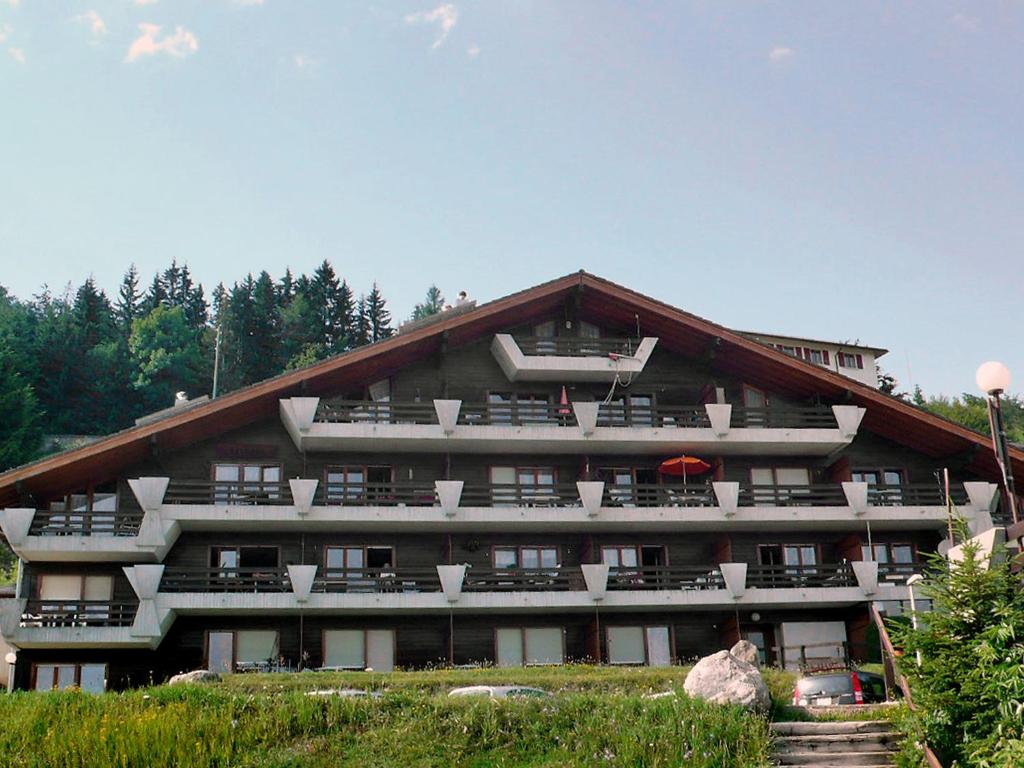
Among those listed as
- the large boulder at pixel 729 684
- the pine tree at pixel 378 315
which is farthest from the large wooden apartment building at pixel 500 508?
the pine tree at pixel 378 315

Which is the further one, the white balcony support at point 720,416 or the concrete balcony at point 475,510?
the white balcony support at point 720,416

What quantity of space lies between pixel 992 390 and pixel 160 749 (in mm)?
14254

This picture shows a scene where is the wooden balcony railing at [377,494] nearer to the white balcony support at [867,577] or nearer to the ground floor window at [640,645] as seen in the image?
the ground floor window at [640,645]

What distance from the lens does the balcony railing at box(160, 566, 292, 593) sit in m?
36.8

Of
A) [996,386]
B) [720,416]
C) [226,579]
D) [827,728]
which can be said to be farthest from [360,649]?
[996,386]

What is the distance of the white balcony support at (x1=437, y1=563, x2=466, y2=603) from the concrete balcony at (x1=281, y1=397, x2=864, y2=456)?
13.5 feet

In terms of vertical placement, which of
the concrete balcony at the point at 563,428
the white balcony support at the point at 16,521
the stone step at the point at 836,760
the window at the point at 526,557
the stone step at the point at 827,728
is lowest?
the stone step at the point at 836,760

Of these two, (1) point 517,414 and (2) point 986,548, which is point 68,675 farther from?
(2) point 986,548

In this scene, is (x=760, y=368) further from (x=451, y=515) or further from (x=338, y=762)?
(x=338, y=762)

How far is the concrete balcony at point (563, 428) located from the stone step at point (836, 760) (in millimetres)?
18994

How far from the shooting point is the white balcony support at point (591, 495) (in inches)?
1500

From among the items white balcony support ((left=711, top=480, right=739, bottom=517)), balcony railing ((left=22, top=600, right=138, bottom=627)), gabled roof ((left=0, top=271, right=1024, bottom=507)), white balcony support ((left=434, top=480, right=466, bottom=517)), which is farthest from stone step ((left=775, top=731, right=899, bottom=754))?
balcony railing ((left=22, top=600, right=138, bottom=627))

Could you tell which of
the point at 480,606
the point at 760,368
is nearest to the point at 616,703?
the point at 480,606

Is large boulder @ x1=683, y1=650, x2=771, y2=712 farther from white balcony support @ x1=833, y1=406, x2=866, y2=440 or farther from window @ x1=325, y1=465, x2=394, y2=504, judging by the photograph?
white balcony support @ x1=833, y1=406, x2=866, y2=440
